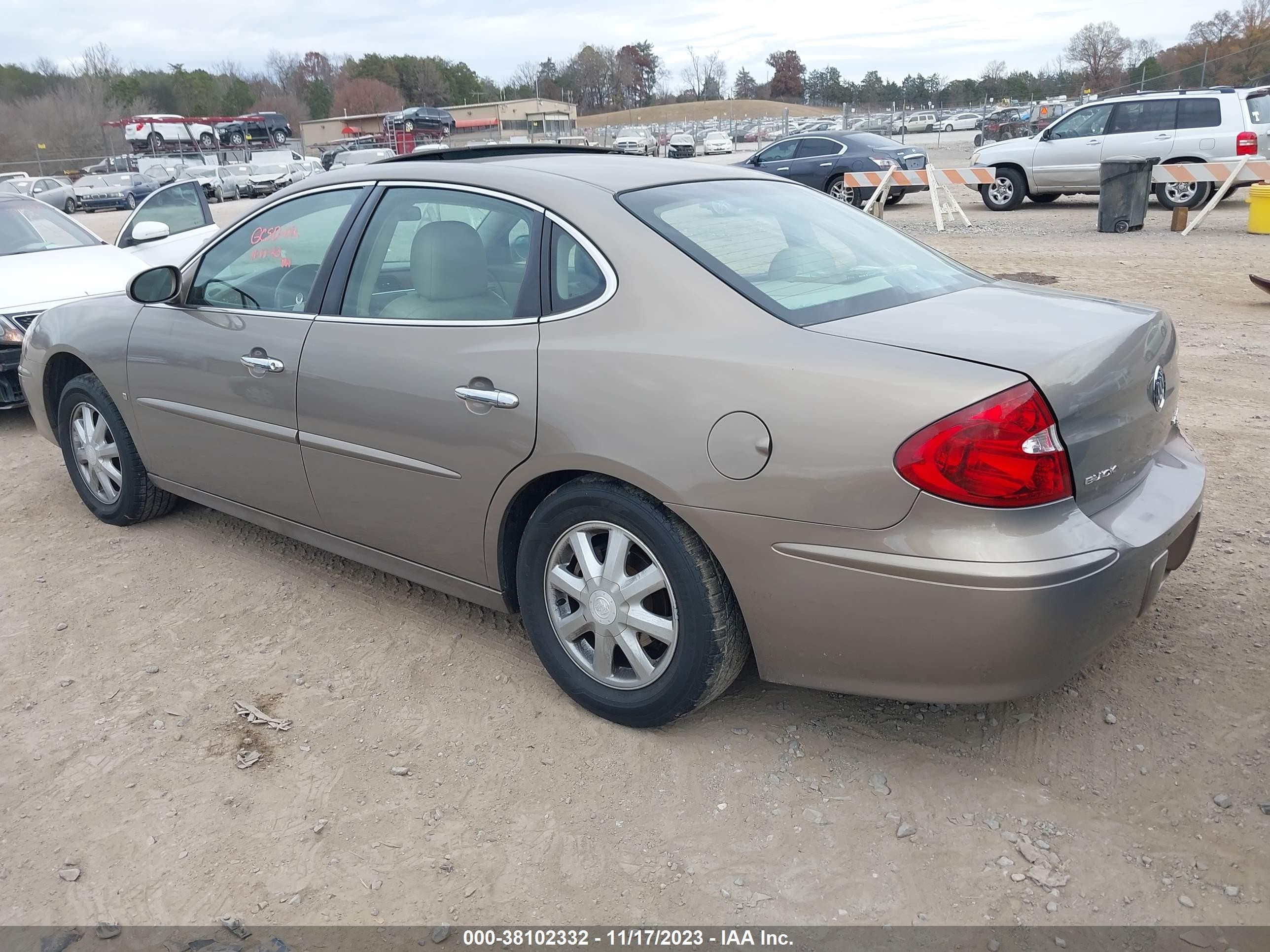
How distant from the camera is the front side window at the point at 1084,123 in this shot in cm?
1599

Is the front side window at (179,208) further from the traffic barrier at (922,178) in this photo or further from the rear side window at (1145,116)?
the rear side window at (1145,116)

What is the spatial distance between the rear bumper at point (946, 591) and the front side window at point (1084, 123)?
613 inches

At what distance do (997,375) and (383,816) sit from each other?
1952 millimetres

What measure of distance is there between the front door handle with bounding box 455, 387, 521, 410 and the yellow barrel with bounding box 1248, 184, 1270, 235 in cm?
1321

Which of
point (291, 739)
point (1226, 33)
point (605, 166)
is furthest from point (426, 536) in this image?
point (1226, 33)

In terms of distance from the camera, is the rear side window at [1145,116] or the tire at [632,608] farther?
the rear side window at [1145,116]

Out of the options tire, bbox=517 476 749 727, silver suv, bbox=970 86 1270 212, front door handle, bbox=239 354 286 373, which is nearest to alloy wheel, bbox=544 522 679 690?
tire, bbox=517 476 749 727

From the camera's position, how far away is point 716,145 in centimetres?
5028

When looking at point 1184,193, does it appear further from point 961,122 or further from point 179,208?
point 961,122

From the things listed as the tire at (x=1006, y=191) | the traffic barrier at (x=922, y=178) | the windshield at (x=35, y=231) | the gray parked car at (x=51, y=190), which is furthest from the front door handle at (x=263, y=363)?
the gray parked car at (x=51, y=190)

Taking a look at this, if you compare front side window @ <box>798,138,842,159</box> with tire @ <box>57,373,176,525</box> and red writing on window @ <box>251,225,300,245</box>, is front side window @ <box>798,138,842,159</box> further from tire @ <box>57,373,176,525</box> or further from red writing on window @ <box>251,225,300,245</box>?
red writing on window @ <box>251,225,300,245</box>

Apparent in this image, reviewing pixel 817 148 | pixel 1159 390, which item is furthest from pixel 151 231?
pixel 817 148

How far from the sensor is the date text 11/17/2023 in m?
2.27

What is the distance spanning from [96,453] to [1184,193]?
1579 cm
